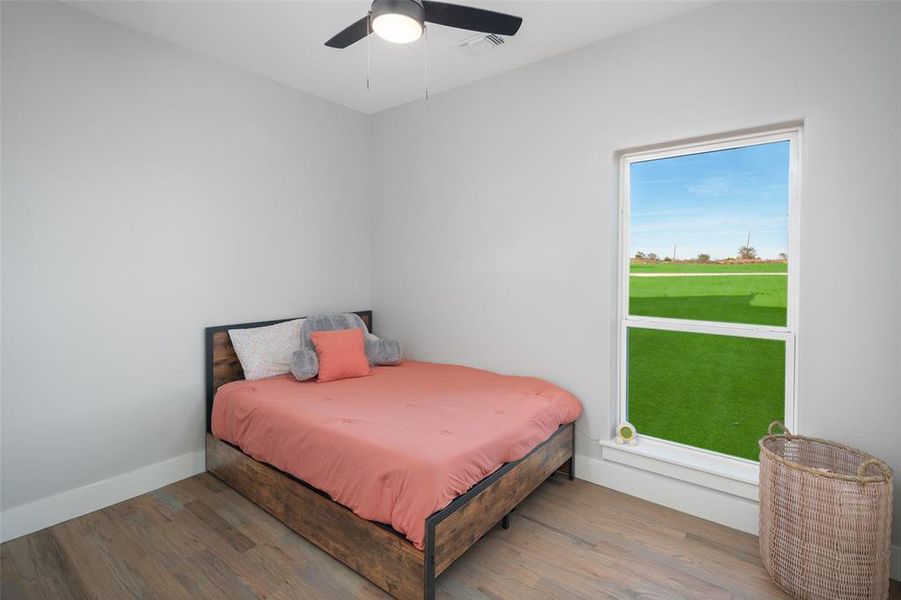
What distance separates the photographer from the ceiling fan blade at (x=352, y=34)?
1.96 metres

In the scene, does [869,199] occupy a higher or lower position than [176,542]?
higher

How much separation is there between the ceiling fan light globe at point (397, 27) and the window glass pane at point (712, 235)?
5.61ft

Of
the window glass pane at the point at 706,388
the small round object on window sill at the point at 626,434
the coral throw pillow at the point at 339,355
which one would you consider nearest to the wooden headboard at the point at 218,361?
the coral throw pillow at the point at 339,355

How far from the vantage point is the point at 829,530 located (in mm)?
1791

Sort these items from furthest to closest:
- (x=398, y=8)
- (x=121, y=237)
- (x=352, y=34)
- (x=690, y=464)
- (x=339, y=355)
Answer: (x=339, y=355) → (x=121, y=237) → (x=690, y=464) → (x=352, y=34) → (x=398, y=8)

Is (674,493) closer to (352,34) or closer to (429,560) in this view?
(429,560)

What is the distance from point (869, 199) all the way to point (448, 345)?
8.69 feet

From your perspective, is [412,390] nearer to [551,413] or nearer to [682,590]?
[551,413]

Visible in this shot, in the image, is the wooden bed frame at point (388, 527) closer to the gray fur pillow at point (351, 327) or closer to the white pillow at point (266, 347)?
the white pillow at point (266, 347)

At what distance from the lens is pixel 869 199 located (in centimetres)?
203

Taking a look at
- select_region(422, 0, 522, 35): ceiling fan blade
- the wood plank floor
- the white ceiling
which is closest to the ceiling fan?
select_region(422, 0, 522, 35): ceiling fan blade

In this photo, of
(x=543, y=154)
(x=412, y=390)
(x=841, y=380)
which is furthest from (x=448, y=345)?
(x=841, y=380)

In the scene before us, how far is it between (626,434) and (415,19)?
2.56m

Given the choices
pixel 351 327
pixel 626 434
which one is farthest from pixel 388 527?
pixel 351 327
